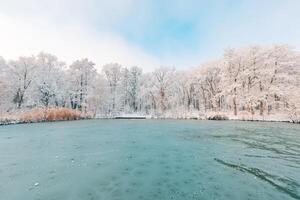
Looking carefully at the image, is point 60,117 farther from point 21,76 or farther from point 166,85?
point 166,85

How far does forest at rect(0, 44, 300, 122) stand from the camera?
36.8 meters

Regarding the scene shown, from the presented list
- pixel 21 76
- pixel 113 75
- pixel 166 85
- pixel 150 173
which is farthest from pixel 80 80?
pixel 150 173

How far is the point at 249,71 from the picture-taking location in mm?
39062

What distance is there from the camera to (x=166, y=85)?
60.0 metres

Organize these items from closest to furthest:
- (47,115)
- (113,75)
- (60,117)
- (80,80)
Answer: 1. (47,115)
2. (60,117)
3. (80,80)
4. (113,75)

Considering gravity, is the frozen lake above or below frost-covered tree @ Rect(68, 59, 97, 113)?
below

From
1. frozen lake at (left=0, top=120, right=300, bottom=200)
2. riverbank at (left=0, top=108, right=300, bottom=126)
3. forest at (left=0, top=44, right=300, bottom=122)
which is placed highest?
forest at (left=0, top=44, right=300, bottom=122)

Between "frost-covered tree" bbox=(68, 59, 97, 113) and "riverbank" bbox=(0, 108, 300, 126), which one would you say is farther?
"frost-covered tree" bbox=(68, 59, 97, 113)

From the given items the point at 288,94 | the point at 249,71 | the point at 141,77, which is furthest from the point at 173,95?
the point at 288,94

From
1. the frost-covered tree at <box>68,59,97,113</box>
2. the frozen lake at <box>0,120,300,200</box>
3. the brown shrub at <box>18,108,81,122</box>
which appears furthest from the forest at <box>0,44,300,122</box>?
the frozen lake at <box>0,120,300,200</box>

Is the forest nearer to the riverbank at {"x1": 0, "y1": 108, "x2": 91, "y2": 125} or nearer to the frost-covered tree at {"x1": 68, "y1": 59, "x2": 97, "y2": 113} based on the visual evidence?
the frost-covered tree at {"x1": 68, "y1": 59, "x2": 97, "y2": 113}

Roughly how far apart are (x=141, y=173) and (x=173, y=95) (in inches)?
2435

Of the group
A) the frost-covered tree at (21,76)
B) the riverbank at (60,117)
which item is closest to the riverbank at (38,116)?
the riverbank at (60,117)

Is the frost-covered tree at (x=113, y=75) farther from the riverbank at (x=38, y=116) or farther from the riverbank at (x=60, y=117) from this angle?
the riverbank at (x=38, y=116)
